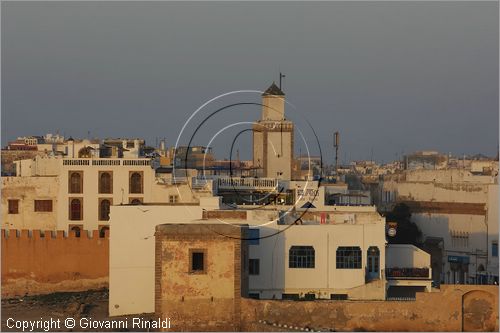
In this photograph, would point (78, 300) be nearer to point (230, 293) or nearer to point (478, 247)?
point (230, 293)

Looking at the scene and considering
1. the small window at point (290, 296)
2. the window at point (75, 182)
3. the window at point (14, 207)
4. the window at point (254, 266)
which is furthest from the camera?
the window at point (14, 207)

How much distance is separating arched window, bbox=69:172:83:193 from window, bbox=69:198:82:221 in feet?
1.02

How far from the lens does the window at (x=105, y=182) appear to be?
49.2 metres

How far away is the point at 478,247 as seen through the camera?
168 ft

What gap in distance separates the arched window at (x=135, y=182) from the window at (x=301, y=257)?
11.3 m

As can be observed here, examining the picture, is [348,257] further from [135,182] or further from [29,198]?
[29,198]

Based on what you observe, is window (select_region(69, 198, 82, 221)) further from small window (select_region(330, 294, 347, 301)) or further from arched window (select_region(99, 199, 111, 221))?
small window (select_region(330, 294, 347, 301))

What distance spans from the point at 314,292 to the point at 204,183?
1008 centimetres

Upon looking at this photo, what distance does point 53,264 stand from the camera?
45500 mm

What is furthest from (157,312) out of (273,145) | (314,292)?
(273,145)

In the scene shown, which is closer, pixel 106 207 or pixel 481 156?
pixel 106 207

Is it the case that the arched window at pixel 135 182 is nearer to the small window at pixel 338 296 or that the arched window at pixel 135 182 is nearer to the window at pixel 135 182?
the window at pixel 135 182

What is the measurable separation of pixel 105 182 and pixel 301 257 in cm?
1211

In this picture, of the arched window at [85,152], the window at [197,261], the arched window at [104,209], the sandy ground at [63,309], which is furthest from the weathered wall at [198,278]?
the arched window at [85,152]
